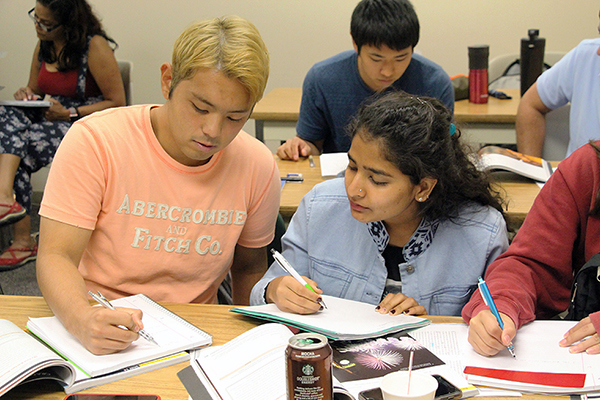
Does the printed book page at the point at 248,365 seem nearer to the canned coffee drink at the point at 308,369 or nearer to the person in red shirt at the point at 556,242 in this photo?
the canned coffee drink at the point at 308,369

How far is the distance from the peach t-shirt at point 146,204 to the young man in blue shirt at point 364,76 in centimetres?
111

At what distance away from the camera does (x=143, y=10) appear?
4457 millimetres

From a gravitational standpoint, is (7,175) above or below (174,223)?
below

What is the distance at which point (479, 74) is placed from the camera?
317cm

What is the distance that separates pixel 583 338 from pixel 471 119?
2023 mm

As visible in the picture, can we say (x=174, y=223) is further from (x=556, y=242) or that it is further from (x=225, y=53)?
(x=556, y=242)

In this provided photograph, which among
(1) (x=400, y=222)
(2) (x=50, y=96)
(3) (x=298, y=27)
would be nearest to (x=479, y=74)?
(3) (x=298, y=27)

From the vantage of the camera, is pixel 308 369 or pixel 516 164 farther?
pixel 516 164

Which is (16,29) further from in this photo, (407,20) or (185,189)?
(185,189)

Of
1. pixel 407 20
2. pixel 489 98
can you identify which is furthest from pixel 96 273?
pixel 489 98

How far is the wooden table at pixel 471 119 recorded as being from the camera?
9.61ft

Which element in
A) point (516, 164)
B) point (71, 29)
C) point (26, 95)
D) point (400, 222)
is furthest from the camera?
point (26, 95)

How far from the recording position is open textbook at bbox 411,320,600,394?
0.94 metres

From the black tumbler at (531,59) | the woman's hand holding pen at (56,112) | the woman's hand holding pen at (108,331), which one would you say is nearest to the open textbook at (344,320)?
the woman's hand holding pen at (108,331)
